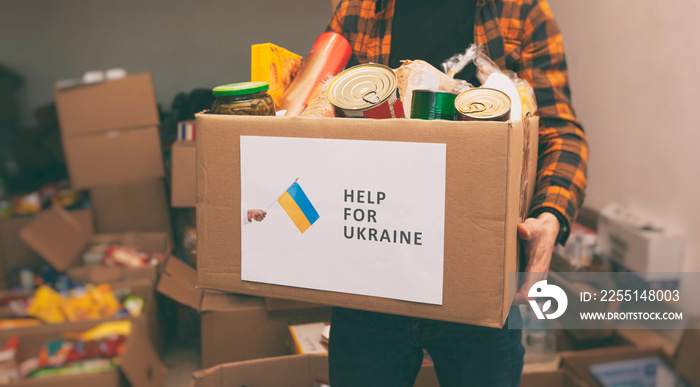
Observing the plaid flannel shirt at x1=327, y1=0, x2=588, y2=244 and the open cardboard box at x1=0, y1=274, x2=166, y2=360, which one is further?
the open cardboard box at x1=0, y1=274, x2=166, y2=360

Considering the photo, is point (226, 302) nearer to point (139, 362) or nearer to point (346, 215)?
point (139, 362)

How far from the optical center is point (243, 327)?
6.21 ft

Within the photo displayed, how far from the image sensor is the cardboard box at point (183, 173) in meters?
2.10

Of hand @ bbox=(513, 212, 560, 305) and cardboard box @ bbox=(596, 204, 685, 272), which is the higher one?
hand @ bbox=(513, 212, 560, 305)

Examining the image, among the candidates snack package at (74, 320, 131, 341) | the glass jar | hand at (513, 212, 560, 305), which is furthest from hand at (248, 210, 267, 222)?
snack package at (74, 320, 131, 341)

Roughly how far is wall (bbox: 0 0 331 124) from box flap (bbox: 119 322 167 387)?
4.12ft

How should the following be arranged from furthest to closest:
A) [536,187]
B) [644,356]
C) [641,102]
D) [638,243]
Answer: [641,102] → [638,243] → [644,356] → [536,187]

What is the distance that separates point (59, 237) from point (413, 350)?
1.96m

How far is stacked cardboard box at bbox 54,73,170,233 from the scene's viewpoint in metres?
2.25

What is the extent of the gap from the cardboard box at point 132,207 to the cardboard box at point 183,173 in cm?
37

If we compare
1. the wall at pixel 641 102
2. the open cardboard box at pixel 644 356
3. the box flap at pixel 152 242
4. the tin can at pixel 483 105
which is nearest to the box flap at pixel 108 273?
the box flap at pixel 152 242

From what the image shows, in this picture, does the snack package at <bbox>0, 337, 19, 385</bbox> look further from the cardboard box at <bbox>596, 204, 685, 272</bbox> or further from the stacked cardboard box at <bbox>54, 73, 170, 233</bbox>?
the cardboard box at <bbox>596, 204, 685, 272</bbox>

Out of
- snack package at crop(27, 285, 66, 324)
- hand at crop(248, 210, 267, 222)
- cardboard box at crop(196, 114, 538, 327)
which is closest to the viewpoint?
cardboard box at crop(196, 114, 538, 327)

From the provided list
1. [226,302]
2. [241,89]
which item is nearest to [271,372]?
[226,302]
